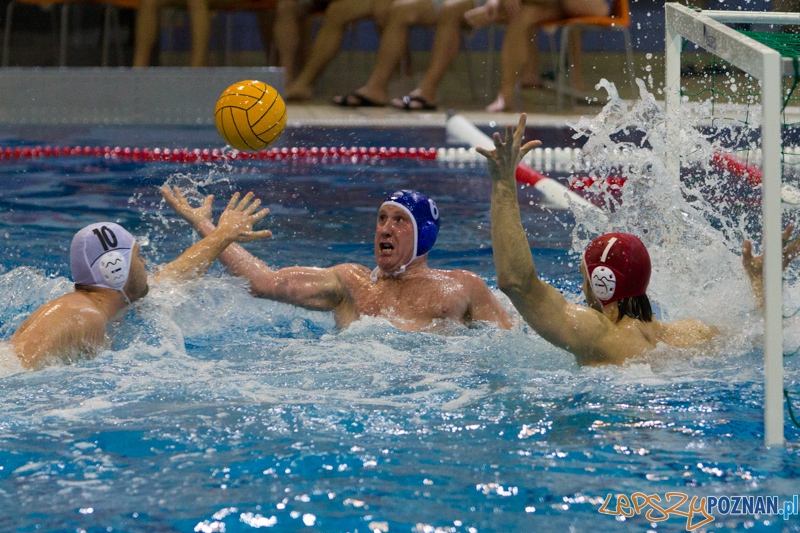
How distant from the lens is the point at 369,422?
2.53m

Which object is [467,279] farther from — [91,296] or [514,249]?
[91,296]

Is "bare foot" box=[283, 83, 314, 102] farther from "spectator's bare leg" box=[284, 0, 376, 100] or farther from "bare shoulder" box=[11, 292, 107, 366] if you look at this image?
"bare shoulder" box=[11, 292, 107, 366]

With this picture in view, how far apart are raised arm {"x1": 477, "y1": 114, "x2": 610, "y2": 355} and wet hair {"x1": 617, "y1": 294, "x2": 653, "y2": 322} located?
0.26 metres

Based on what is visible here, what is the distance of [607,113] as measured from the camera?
364 centimetres

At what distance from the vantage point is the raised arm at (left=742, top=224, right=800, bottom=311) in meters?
2.81

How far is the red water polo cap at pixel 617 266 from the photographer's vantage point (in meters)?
2.75

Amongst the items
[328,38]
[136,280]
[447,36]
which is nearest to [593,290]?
[136,280]

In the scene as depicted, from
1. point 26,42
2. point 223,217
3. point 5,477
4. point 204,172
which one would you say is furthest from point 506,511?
point 26,42

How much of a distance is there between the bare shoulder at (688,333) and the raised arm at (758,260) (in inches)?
6.8

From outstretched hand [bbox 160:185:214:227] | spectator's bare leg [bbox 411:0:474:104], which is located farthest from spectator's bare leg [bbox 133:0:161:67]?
outstretched hand [bbox 160:185:214:227]

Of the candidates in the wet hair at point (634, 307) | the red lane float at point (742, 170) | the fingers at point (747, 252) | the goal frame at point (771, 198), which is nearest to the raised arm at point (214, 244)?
the wet hair at point (634, 307)

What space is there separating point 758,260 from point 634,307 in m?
0.41

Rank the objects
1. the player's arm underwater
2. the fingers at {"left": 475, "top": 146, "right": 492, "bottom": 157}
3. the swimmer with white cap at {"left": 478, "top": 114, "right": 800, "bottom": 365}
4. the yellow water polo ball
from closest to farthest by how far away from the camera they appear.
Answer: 1. the fingers at {"left": 475, "top": 146, "right": 492, "bottom": 157}
2. the swimmer with white cap at {"left": 478, "top": 114, "right": 800, "bottom": 365}
3. the player's arm underwater
4. the yellow water polo ball

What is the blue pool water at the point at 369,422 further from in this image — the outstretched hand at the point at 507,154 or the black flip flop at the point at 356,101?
the black flip flop at the point at 356,101
